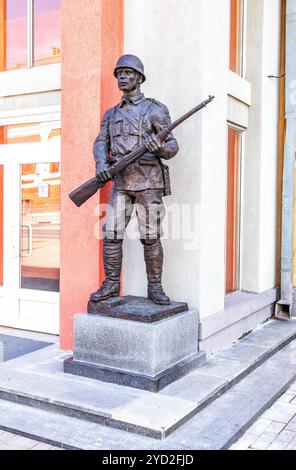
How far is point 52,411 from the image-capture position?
3.89m

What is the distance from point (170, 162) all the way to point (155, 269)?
108cm

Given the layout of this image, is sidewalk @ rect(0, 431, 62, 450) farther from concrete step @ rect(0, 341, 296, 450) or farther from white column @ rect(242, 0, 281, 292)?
white column @ rect(242, 0, 281, 292)

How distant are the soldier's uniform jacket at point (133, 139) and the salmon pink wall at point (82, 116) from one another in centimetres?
43

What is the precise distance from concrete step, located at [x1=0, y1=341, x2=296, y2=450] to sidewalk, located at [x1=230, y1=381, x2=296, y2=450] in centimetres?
4

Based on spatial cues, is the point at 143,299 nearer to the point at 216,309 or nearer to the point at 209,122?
the point at 216,309

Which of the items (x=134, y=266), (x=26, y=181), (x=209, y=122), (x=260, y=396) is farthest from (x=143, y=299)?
(x=26, y=181)

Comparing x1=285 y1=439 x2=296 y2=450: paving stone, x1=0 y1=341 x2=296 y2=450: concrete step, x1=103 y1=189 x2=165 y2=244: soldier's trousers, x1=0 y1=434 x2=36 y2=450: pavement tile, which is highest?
x1=103 y1=189 x2=165 y2=244: soldier's trousers

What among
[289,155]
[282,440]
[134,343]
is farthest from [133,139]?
[289,155]

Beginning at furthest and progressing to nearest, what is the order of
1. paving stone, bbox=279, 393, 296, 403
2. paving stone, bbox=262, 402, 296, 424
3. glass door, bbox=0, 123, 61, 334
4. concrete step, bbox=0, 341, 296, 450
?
glass door, bbox=0, 123, 61, 334
paving stone, bbox=279, 393, 296, 403
paving stone, bbox=262, 402, 296, 424
concrete step, bbox=0, 341, 296, 450

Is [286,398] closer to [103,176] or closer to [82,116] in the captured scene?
[103,176]

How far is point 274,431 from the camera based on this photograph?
12.2ft

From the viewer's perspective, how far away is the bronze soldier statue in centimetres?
442

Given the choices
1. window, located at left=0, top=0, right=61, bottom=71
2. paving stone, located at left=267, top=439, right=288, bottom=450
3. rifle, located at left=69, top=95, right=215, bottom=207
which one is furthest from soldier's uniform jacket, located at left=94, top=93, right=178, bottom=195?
paving stone, located at left=267, top=439, right=288, bottom=450
